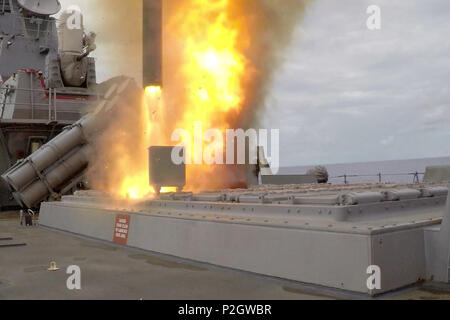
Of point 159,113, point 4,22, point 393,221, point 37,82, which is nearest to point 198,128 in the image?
point 159,113

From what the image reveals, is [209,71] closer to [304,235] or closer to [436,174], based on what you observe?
[436,174]

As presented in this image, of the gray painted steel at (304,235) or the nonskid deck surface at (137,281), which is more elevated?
the gray painted steel at (304,235)

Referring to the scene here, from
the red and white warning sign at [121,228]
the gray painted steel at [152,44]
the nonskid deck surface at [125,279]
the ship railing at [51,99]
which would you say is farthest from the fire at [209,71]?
the ship railing at [51,99]

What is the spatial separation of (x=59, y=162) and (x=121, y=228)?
931cm

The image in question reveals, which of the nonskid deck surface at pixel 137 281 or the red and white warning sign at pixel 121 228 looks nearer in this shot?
the nonskid deck surface at pixel 137 281

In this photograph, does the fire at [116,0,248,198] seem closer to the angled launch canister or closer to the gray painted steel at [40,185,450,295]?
the gray painted steel at [40,185,450,295]

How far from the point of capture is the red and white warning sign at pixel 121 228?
29.4 ft

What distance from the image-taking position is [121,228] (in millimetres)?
9125

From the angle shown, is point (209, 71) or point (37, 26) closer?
point (209, 71)

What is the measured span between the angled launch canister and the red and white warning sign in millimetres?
8562

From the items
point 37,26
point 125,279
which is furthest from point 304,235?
point 37,26

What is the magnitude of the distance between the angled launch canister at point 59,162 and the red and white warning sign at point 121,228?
337 inches

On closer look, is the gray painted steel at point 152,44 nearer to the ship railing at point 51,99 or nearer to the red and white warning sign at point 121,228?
the red and white warning sign at point 121,228

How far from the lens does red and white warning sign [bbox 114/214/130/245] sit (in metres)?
8.95
